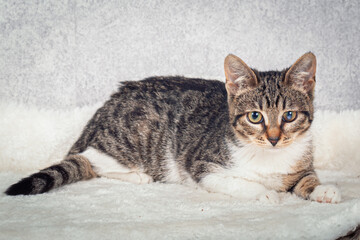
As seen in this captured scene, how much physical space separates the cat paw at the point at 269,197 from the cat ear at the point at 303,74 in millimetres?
536

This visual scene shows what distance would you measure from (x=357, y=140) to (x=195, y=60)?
48.2 inches

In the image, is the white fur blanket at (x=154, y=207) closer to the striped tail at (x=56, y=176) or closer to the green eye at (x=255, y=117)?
the striped tail at (x=56, y=176)

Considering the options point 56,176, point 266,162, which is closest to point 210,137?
point 266,162

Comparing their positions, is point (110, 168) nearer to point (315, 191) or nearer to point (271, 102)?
point (271, 102)

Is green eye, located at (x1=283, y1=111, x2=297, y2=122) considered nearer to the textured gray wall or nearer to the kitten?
the kitten

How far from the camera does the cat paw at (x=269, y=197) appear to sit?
1.92 metres

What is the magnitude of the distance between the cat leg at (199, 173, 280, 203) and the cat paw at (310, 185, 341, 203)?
0.17 m

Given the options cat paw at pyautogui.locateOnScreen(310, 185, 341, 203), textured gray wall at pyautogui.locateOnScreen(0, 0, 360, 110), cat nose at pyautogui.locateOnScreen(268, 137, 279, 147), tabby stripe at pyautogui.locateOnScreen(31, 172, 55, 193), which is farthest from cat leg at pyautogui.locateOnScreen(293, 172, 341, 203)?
tabby stripe at pyautogui.locateOnScreen(31, 172, 55, 193)

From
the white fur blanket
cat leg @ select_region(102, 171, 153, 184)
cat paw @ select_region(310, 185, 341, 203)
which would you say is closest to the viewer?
the white fur blanket

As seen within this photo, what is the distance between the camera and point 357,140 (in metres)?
2.81

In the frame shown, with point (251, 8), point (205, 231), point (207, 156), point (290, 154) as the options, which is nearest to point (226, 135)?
point (207, 156)

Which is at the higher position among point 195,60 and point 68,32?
point 68,32

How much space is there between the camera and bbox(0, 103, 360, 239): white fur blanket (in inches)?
59.9

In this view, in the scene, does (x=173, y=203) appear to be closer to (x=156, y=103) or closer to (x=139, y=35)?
(x=156, y=103)
